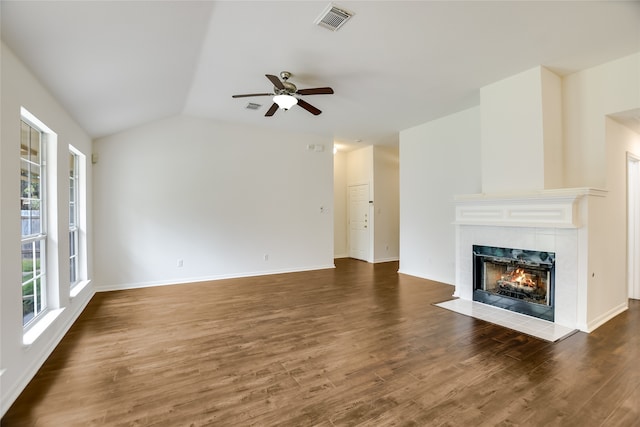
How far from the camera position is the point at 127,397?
6.72 feet

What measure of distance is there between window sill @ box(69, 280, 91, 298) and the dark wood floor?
0.30 meters

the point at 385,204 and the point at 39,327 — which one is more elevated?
the point at 385,204

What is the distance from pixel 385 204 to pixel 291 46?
5.19 metres

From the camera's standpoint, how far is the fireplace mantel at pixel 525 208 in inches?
125

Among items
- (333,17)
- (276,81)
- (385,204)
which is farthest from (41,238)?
(385,204)

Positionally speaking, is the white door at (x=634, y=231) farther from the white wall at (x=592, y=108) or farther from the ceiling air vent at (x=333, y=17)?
the ceiling air vent at (x=333, y=17)

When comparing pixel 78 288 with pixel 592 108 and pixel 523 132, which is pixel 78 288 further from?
pixel 592 108

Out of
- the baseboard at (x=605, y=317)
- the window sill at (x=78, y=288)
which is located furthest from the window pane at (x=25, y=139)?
the baseboard at (x=605, y=317)

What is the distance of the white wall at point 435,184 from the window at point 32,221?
545cm

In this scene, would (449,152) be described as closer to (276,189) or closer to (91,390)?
(276,189)

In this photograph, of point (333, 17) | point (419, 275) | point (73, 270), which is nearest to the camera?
point (333, 17)

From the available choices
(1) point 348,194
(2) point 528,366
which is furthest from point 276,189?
(2) point 528,366

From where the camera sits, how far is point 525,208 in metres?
3.58

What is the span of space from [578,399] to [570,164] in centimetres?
290
